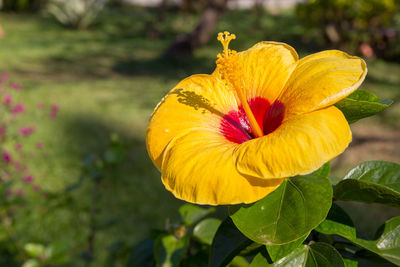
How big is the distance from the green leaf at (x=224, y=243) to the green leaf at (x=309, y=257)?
0.07 meters

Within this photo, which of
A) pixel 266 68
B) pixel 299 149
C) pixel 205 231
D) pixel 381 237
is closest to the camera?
pixel 299 149

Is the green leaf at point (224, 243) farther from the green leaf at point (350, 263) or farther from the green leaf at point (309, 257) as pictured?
the green leaf at point (350, 263)

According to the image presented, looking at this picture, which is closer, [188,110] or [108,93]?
[188,110]

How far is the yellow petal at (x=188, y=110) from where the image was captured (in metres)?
0.80

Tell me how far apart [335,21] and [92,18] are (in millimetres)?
6673

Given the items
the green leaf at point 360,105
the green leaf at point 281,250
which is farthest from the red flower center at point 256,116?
the green leaf at point 281,250

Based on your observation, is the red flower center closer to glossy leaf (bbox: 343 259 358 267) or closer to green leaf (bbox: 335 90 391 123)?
green leaf (bbox: 335 90 391 123)

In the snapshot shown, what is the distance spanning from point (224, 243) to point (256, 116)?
30cm

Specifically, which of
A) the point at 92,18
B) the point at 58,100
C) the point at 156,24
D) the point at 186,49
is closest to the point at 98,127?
the point at 58,100

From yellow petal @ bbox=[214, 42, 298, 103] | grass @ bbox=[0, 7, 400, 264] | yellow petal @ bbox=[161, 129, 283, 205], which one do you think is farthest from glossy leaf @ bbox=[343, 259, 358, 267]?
grass @ bbox=[0, 7, 400, 264]

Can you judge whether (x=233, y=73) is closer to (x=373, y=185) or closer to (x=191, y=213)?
(x=373, y=185)

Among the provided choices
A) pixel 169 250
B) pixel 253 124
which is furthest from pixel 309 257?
pixel 169 250

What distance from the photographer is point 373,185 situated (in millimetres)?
696

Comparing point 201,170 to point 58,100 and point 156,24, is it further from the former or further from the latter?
point 156,24
